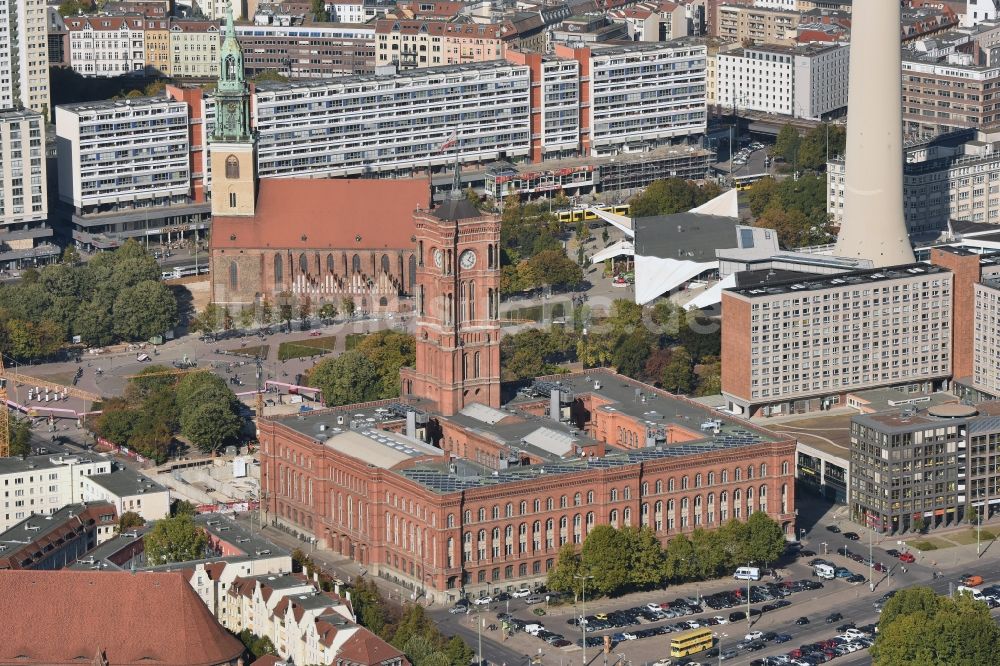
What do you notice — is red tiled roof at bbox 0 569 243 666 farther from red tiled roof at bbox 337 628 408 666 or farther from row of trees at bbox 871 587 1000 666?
row of trees at bbox 871 587 1000 666

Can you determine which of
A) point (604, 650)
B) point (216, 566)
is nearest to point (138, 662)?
point (216, 566)

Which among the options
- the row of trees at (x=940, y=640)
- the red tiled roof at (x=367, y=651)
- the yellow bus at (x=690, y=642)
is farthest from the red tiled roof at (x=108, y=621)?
the row of trees at (x=940, y=640)

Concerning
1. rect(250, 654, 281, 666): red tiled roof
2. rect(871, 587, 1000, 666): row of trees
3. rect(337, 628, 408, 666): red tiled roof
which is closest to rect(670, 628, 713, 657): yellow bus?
rect(871, 587, 1000, 666): row of trees

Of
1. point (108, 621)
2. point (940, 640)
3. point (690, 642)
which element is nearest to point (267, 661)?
point (108, 621)

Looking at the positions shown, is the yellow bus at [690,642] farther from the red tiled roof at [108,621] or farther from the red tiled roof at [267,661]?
the red tiled roof at [108,621]

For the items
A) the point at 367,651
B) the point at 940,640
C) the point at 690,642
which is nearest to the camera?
the point at 367,651

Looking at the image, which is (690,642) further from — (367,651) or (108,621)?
(108,621)
